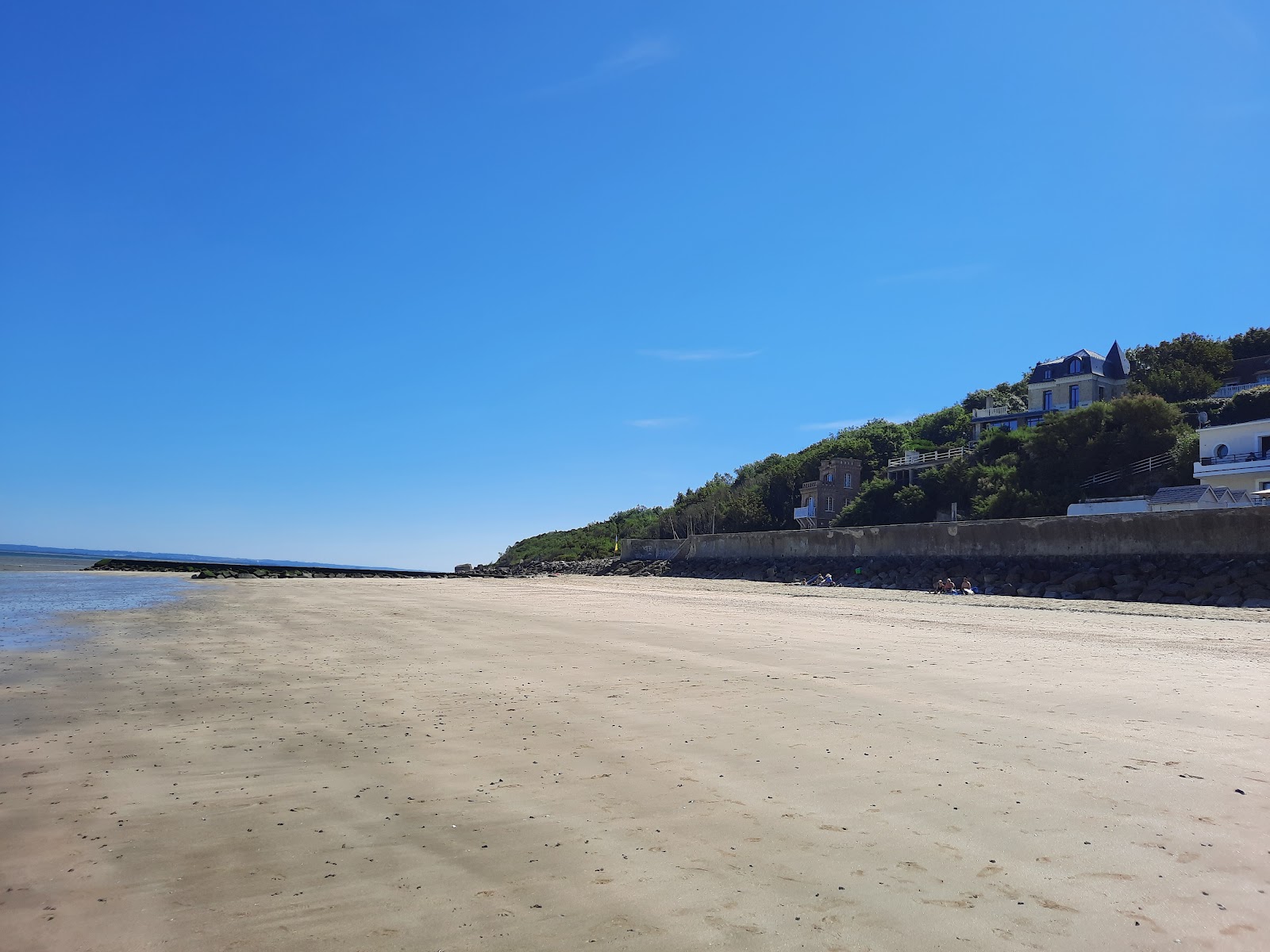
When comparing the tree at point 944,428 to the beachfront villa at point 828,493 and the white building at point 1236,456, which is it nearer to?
the beachfront villa at point 828,493

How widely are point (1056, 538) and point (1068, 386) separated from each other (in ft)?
114

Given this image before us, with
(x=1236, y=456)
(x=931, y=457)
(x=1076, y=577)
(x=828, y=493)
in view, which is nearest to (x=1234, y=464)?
(x=1236, y=456)

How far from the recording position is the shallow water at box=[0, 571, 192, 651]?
12.9 meters

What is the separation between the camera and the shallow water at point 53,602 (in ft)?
42.3

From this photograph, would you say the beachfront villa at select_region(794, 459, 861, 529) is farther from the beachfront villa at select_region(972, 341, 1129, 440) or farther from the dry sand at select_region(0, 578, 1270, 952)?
the dry sand at select_region(0, 578, 1270, 952)

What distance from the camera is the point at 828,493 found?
176 feet

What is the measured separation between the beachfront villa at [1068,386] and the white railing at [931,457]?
14.0 ft

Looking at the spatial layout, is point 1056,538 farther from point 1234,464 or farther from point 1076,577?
point 1234,464

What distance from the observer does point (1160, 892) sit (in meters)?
3.21

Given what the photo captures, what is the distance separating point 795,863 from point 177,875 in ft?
8.91

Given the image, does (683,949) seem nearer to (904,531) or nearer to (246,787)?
(246,787)

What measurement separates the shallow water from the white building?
131 feet

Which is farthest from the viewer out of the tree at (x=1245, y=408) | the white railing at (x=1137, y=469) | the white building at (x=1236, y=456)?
the tree at (x=1245, y=408)

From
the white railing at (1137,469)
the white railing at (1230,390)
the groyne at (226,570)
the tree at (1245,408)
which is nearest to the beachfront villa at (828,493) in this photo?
the white railing at (1137,469)
